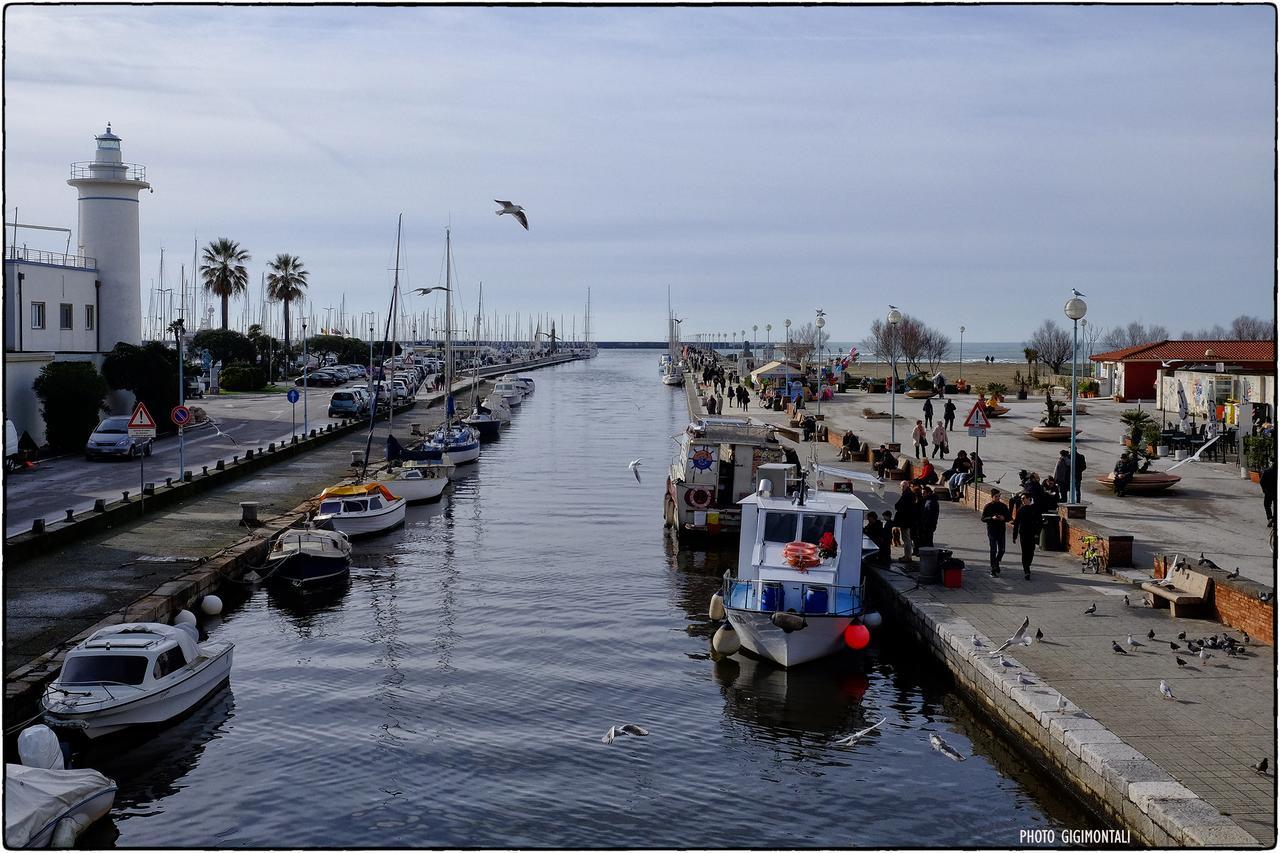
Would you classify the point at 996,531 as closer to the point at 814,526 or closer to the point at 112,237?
the point at 814,526

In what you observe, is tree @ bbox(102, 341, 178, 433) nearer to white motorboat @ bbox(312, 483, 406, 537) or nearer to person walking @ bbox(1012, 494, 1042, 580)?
white motorboat @ bbox(312, 483, 406, 537)

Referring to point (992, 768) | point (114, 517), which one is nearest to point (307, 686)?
point (992, 768)

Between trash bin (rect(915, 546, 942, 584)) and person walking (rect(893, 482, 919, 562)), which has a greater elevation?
person walking (rect(893, 482, 919, 562))

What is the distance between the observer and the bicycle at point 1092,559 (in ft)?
73.4

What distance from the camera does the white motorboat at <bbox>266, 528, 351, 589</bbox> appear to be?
26734 millimetres

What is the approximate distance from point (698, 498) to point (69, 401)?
83.1ft

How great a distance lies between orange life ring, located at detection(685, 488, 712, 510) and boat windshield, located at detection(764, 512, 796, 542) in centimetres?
918

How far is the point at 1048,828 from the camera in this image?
13.5 meters

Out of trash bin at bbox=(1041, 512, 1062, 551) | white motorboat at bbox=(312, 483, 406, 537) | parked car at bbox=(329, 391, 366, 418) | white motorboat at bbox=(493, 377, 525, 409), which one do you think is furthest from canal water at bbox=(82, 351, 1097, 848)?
white motorboat at bbox=(493, 377, 525, 409)

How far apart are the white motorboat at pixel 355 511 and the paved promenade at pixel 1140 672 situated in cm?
1565

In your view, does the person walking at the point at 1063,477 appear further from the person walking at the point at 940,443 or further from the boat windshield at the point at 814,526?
the person walking at the point at 940,443

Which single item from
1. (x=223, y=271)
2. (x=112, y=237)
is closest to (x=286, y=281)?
(x=223, y=271)

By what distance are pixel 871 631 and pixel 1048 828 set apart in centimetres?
762

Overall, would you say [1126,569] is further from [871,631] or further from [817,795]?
[817,795]
